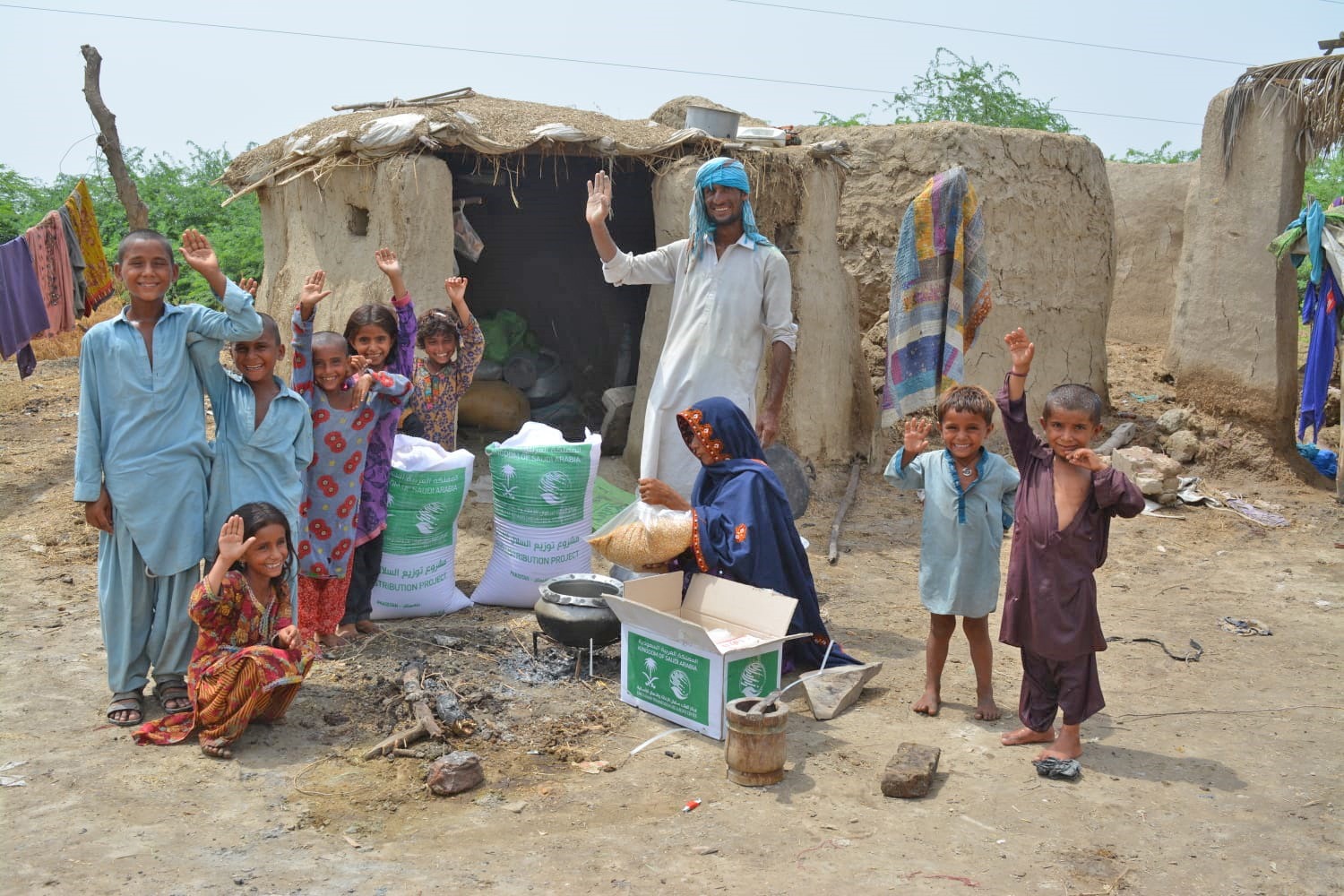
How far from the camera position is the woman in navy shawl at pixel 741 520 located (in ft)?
14.3

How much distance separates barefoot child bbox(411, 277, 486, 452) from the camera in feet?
17.3

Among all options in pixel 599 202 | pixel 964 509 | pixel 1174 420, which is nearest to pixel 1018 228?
pixel 1174 420

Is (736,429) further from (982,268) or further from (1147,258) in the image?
(1147,258)

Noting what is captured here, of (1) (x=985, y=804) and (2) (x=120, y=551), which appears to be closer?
(1) (x=985, y=804)

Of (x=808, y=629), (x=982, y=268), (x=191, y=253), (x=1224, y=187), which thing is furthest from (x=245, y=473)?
(x=1224, y=187)

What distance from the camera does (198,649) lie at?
369cm

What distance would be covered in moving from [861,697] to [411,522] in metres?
2.07

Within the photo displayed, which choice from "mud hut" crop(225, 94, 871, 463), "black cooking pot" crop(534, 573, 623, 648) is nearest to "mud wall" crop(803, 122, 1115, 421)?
"mud hut" crop(225, 94, 871, 463)

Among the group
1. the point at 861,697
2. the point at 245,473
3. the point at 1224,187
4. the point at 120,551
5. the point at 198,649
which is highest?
the point at 1224,187

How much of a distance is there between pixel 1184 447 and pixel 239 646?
24.8ft

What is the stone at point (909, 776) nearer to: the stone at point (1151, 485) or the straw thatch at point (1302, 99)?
the stone at point (1151, 485)

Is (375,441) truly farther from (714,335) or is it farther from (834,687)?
(834,687)

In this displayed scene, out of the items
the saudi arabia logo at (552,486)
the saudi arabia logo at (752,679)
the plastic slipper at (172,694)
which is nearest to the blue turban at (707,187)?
the saudi arabia logo at (552,486)

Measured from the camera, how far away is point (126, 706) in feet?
12.7
